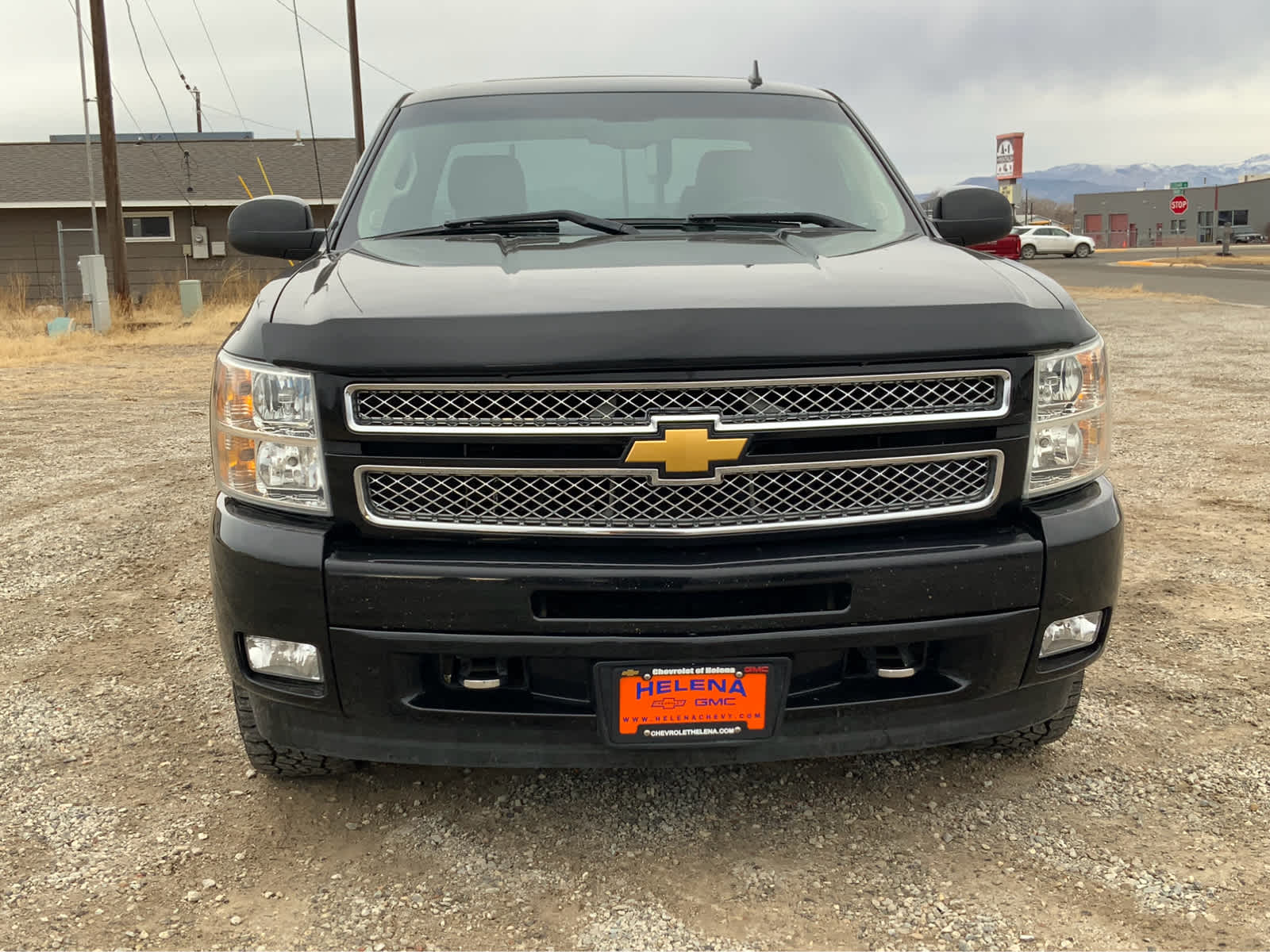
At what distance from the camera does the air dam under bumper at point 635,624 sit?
87.9 inches

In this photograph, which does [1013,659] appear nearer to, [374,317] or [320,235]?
[374,317]

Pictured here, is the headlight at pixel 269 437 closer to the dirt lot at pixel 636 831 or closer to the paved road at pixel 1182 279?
the dirt lot at pixel 636 831

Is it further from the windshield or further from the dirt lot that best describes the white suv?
the dirt lot

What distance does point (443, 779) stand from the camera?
9.63 ft

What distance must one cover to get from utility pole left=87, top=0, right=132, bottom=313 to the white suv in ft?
134

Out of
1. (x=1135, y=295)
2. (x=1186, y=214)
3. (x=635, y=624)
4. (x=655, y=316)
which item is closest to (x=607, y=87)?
(x=655, y=316)

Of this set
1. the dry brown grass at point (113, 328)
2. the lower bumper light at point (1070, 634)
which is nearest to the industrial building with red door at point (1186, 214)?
the dry brown grass at point (113, 328)

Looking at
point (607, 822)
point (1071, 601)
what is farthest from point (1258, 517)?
point (607, 822)

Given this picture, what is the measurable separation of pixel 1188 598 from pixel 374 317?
341 cm

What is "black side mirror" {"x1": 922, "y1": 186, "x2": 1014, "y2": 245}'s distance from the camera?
146 inches

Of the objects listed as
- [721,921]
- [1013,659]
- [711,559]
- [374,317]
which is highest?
[374,317]

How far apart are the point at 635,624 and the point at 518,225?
1.43 m

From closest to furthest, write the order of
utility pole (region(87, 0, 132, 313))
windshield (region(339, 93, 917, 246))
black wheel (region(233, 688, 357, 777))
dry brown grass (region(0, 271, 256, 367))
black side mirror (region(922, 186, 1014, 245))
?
1. black wheel (region(233, 688, 357, 777))
2. windshield (region(339, 93, 917, 246))
3. black side mirror (region(922, 186, 1014, 245))
4. dry brown grass (region(0, 271, 256, 367))
5. utility pole (region(87, 0, 132, 313))

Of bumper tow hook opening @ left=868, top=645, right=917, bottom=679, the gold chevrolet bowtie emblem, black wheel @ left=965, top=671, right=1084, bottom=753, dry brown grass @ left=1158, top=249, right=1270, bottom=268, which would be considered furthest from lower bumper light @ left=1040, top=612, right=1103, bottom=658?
dry brown grass @ left=1158, top=249, right=1270, bottom=268
